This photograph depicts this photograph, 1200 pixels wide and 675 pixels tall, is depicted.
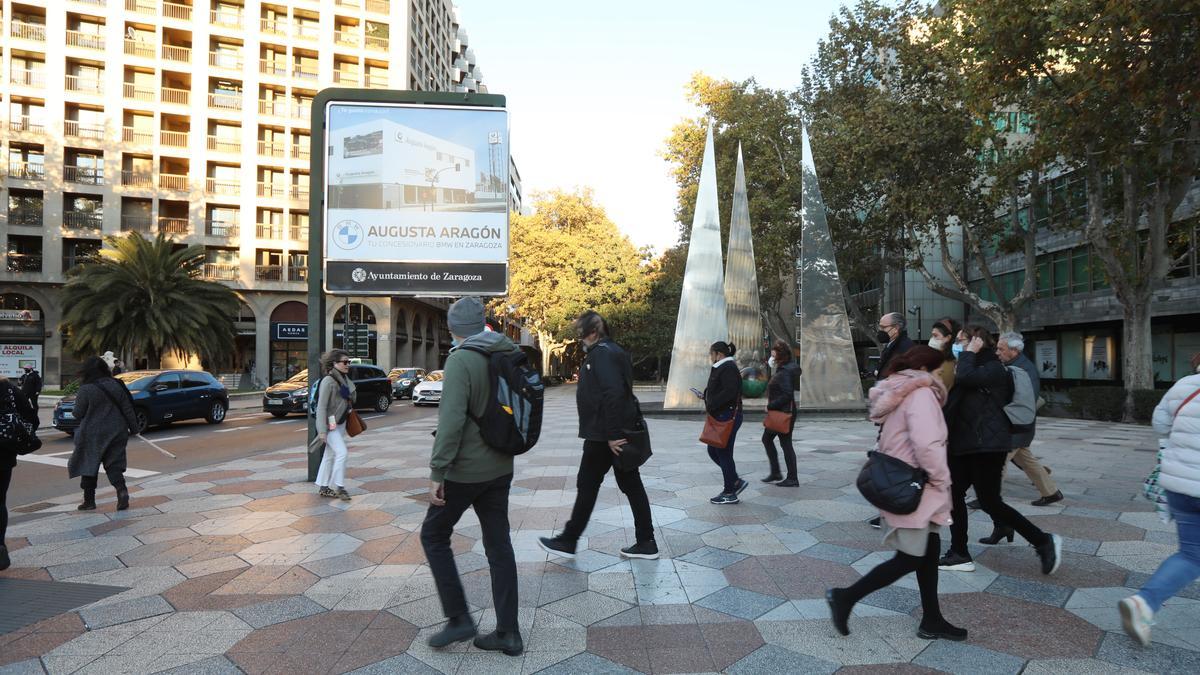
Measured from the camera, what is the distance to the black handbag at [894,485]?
334 centimetres

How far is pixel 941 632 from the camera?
3.47 metres

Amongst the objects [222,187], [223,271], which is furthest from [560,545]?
[222,187]

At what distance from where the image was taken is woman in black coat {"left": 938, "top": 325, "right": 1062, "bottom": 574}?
14.7 ft

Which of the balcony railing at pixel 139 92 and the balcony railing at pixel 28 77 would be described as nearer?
the balcony railing at pixel 28 77

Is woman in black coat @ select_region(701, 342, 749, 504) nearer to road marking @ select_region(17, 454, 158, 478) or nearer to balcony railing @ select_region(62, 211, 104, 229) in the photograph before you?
road marking @ select_region(17, 454, 158, 478)

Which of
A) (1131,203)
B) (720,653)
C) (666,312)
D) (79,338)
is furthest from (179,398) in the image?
(666,312)

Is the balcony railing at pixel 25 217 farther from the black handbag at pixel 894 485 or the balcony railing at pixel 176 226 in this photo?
the black handbag at pixel 894 485

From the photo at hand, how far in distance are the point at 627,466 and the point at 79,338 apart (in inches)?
1187

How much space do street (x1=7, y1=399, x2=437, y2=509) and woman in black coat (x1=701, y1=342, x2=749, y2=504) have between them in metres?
5.49

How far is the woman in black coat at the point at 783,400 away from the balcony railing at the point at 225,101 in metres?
40.2

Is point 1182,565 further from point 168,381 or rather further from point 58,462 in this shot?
point 168,381

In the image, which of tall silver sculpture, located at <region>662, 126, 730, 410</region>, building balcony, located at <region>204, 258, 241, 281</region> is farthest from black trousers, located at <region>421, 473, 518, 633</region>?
building balcony, located at <region>204, 258, 241, 281</region>

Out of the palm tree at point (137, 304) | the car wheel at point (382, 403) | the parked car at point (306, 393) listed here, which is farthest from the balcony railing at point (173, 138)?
the car wheel at point (382, 403)

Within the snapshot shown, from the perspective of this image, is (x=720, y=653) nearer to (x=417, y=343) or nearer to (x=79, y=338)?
(x=79, y=338)
